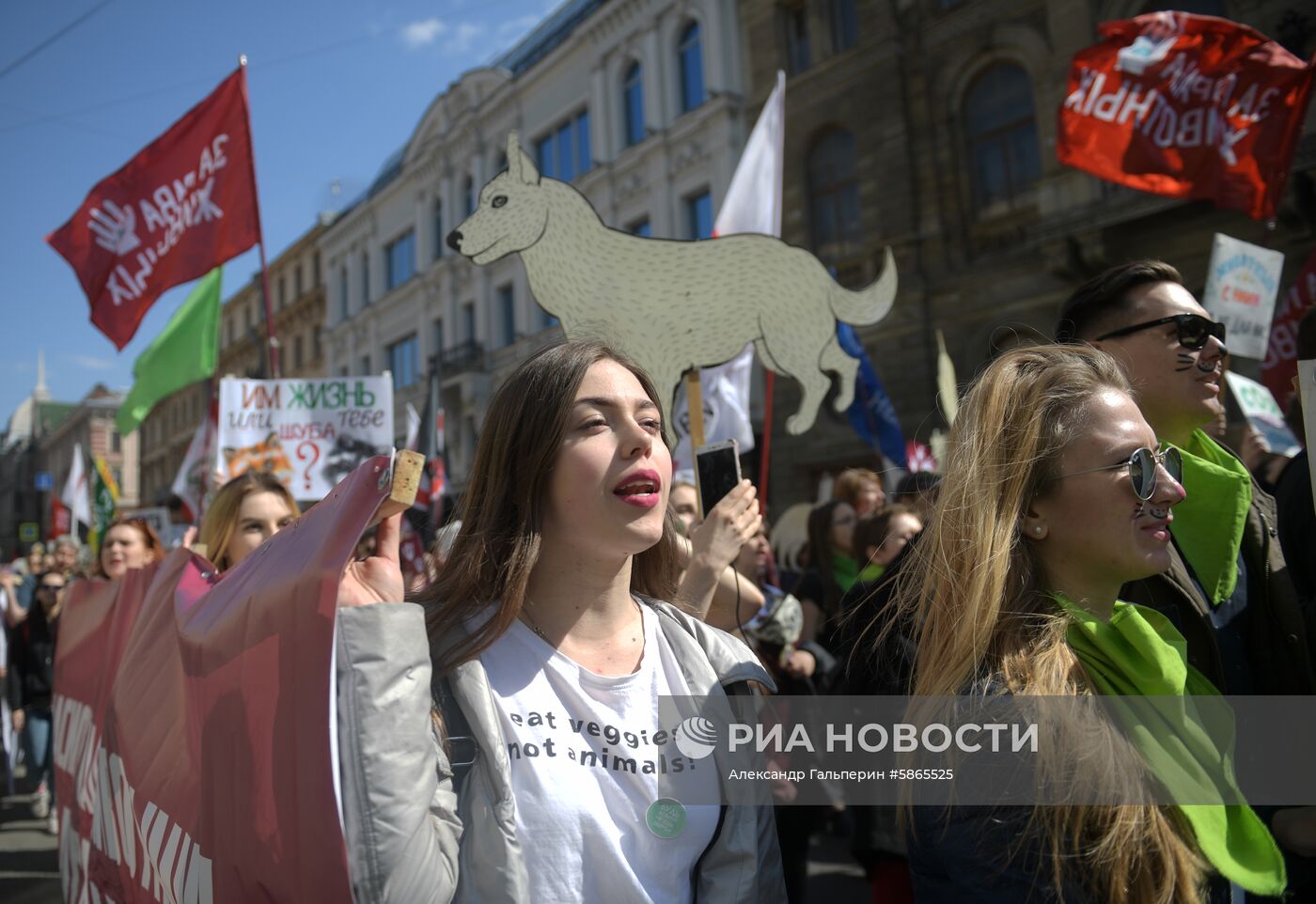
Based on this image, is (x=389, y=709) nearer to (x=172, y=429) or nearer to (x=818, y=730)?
Answer: (x=818, y=730)

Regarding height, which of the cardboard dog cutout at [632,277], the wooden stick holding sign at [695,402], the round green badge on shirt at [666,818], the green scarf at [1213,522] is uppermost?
the cardboard dog cutout at [632,277]

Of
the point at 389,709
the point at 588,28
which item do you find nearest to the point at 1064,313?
the point at 389,709

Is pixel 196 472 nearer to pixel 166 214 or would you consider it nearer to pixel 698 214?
A: pixel 166 214

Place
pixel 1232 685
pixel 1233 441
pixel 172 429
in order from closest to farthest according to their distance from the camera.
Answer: pixel 1232 685
pixel 1233 441
pixel 172 429

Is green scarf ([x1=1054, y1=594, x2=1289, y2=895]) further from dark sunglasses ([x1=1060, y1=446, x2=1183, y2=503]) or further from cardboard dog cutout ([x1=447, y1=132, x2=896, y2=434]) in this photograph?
cardboard dog cutout ([x1=447, y1=132, x2=896, y2=434])

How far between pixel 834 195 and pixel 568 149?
25.6 ft

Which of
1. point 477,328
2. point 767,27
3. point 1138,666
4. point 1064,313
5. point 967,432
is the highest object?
point 767,27

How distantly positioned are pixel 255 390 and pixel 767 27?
46.2 ft

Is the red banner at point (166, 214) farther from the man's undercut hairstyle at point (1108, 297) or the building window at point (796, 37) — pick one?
the building window at point (796, 37)

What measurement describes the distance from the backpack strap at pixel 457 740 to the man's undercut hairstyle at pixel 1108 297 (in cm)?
182

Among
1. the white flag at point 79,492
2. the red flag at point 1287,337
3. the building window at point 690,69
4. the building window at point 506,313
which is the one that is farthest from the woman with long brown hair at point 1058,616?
the building window at point 506,313

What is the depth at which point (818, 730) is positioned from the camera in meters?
1.91

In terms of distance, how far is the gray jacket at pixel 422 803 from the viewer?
1.26 meters

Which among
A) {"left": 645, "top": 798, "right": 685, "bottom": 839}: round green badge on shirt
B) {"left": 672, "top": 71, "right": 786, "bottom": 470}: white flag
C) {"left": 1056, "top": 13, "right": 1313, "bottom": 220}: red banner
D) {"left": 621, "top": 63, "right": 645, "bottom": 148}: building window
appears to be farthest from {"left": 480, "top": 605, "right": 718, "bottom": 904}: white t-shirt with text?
{"left": 621, "top": 63, "right": 645, "bottom": 148}: building window
